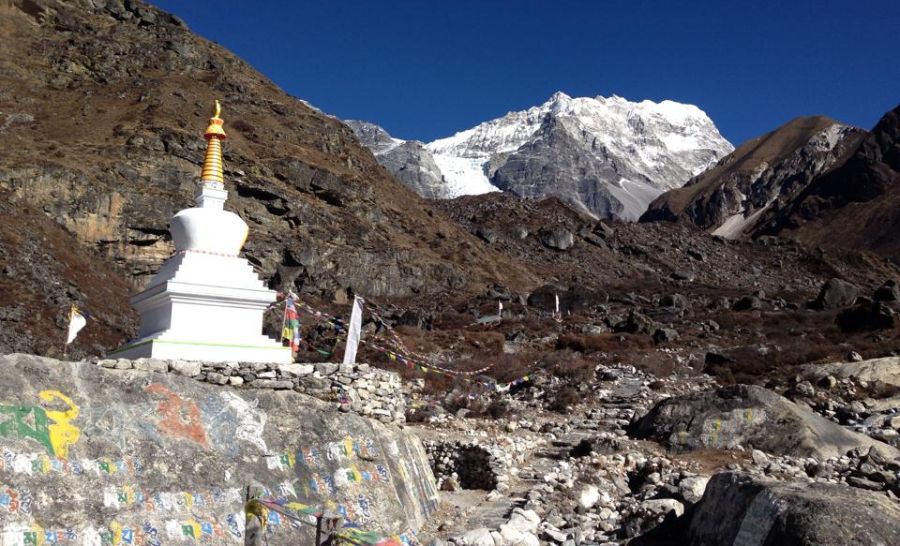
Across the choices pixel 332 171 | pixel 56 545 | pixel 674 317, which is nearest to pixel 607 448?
pixel 56 545

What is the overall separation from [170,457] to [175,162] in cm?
4581

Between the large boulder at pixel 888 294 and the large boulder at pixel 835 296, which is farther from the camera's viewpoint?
the large boulder at pixel 835 296

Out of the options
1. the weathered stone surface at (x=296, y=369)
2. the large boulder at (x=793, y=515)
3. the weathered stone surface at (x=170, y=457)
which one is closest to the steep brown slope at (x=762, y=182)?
the weathered stone surface at (x=296, y=369)

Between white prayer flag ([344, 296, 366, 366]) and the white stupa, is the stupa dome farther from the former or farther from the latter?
white prayer flag ([344, 296, 366, 366])

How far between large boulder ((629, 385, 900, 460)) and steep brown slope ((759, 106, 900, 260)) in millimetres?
124857

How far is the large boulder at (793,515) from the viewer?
661 cm

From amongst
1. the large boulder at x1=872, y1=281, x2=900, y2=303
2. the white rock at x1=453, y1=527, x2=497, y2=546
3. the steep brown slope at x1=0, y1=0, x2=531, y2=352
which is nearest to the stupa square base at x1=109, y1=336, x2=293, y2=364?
the white rock at x1=453, y1=527, x2=497, y2=546

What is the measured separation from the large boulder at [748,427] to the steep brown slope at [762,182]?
15825cm

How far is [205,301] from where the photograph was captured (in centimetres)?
1175

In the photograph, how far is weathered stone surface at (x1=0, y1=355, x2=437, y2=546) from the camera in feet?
25.3

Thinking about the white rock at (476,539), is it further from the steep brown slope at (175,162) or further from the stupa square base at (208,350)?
the steep brown slope at (175,162)

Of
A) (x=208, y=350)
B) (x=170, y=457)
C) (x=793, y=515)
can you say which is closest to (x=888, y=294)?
(x=793, y=515)

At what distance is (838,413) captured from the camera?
16.4 m

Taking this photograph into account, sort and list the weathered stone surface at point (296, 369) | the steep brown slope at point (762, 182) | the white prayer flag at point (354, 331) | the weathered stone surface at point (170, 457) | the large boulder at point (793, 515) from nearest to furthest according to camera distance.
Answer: the large boulder at point (793, 515), the weathered stone surface at point (170, 457), the weathered stone surface at point (296, 369), the white prayer flag at point (354, 331), the steep brown slope at point (762, 182)
